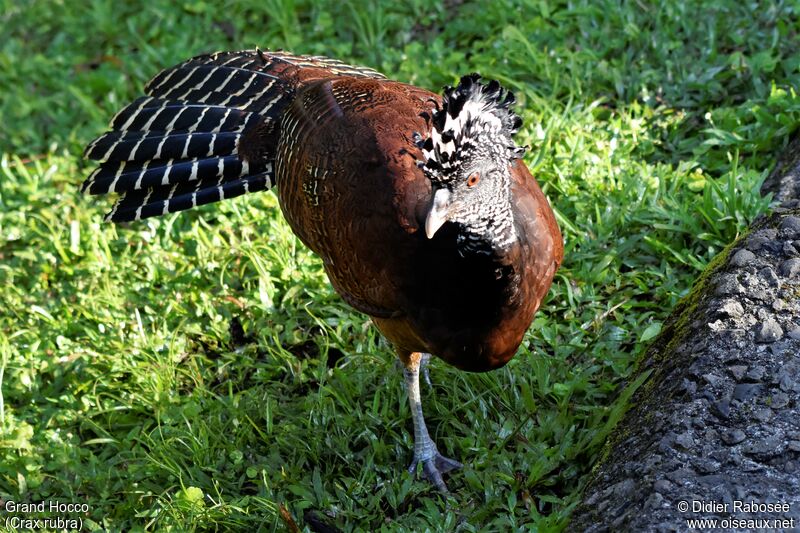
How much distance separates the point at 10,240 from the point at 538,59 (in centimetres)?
352

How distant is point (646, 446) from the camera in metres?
3.36

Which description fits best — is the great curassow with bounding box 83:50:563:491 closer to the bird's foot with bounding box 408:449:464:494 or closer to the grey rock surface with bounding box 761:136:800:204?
the bird's foot with bounding box 408:449:464:494

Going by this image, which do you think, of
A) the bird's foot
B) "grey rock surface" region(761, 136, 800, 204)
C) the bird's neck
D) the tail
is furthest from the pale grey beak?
"grey rock surface" region(761, 136, 800, 204)

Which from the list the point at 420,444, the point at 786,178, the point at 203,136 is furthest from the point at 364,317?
the point at 786,178

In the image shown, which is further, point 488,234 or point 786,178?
point 786,178

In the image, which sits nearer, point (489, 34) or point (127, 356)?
point (127, 356)

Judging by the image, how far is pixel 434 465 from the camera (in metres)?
4.09

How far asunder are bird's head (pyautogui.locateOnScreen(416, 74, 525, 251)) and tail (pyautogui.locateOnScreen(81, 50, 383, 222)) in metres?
1.60

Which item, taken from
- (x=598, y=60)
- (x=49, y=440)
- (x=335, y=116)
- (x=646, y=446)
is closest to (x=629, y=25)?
(x=598, y=60)

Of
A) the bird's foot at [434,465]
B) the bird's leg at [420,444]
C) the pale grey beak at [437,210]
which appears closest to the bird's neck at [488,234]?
the pale grey beak at [437,210]

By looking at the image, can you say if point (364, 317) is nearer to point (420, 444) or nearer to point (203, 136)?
point (420, 444)

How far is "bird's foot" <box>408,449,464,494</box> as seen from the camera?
13.3 feet

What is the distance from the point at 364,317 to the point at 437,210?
1705 mm

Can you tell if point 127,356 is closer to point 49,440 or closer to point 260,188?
point 49,440
